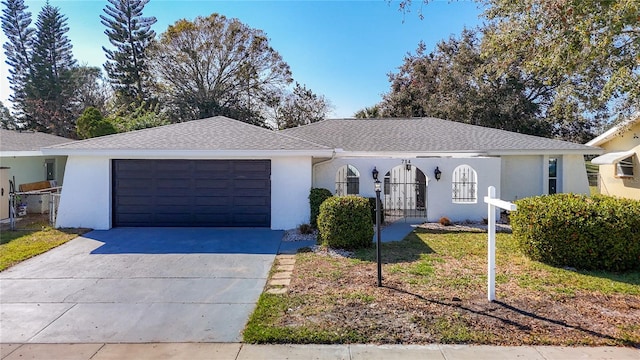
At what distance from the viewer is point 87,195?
11125 millimetres

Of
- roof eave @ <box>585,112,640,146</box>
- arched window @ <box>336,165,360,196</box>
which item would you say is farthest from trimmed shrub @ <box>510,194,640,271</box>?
roof eave @ <box>585,112,640,146</box>

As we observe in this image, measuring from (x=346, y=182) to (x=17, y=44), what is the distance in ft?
132

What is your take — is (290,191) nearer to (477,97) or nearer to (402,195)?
(402,195)

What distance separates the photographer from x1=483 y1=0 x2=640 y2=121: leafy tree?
684 cm

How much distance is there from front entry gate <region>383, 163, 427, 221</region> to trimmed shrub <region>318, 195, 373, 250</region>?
4986 mm

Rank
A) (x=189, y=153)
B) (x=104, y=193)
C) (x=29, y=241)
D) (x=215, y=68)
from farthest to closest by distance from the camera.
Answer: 1. (x=215, y=68)
2. (x=104, y=193)
3. (x=189, y=153)
4. (x=29, y=241)

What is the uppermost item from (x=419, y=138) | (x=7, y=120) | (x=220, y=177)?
(x=7, y=120)

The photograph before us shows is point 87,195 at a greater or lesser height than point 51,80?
lesser

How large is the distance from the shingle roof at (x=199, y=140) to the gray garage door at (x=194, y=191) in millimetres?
582

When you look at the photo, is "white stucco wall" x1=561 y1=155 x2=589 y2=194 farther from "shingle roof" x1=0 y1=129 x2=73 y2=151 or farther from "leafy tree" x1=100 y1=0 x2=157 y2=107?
"leafy tree" x1=100 y1=0 x2=157 y2=107

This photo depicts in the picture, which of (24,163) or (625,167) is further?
→ (625,167)

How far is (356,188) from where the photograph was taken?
13.9m

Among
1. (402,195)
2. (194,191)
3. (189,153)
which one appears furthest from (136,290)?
(402,195)

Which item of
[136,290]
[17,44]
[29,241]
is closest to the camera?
[136,290]
